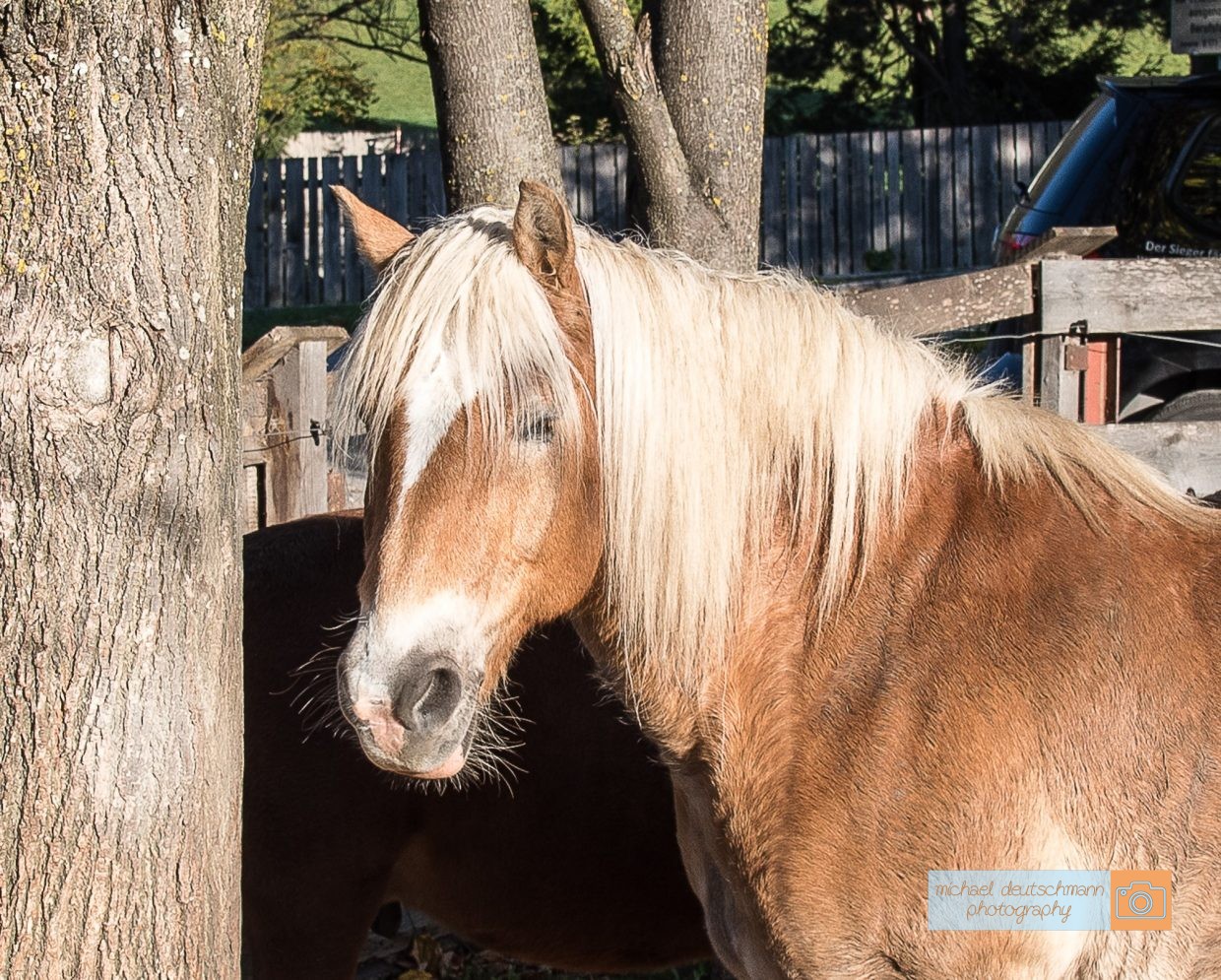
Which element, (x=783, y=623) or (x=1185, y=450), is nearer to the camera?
(x=783, y=623)

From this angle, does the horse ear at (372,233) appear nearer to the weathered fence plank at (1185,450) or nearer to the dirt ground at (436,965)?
the dirt ground at (436,965)

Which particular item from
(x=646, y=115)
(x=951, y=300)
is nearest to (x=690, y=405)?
(x=646, y=115)

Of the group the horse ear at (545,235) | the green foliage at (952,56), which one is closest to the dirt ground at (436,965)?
the horse ear at (545,235)

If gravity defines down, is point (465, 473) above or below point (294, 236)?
below

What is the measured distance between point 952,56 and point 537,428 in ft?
59.0

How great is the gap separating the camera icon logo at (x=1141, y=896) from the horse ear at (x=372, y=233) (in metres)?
Result: 1.73

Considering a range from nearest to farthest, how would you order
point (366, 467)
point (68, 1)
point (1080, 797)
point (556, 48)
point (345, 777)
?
point (68, 1) → point (1080, 797) → point (366, 467) → point (345, 777) → point (556, 48)

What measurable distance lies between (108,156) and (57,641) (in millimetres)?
787

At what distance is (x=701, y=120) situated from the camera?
3822mm

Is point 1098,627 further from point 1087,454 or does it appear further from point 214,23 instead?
point 214,23

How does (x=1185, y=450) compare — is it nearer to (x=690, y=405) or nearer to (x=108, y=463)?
(x=690, y=405)

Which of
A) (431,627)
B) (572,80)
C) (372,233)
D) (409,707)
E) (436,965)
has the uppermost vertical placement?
(572,80)

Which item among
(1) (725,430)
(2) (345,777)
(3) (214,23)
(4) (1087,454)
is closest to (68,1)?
(3) (214,23)

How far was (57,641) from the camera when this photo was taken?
2.07 m
